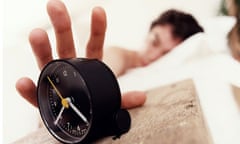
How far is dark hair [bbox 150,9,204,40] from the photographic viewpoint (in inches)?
44.0

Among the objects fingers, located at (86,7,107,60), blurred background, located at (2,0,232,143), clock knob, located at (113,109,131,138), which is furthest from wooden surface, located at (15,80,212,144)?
blurred background, located at (2,0,232,143)

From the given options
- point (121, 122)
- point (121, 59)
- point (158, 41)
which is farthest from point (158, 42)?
point (121, 122)

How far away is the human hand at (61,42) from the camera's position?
68 centimetres

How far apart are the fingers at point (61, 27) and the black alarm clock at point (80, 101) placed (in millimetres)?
93

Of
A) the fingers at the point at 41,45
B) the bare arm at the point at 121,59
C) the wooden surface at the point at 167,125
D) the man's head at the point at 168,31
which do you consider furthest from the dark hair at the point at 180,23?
the fingers at the point at 41,45

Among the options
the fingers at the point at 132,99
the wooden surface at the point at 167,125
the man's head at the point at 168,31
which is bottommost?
the wooden surface at the point at 167,125

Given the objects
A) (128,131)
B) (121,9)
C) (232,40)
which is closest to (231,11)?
(232,40)

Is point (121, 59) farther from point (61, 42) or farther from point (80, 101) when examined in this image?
point (80, 101)

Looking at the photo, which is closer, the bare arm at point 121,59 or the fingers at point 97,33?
the fingers at point 97,33

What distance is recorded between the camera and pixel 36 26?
109 centimetres

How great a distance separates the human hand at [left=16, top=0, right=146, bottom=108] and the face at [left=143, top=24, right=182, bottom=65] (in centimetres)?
40

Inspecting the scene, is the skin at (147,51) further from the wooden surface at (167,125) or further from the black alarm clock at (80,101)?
the black alarm clock at (80,101)

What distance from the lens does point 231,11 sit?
105cm

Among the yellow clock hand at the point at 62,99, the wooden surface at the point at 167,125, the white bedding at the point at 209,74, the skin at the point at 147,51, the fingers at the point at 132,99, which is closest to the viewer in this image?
the wooden surface at the point at 167,125
